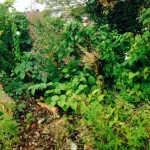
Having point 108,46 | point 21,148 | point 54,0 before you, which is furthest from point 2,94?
point 54,0

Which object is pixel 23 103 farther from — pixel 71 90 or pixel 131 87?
pixel 131 87

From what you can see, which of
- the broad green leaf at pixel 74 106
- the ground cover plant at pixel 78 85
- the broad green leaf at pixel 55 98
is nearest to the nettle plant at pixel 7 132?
the ground cover plant at pixel 78 85

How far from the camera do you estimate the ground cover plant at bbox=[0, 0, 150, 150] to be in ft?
12.8

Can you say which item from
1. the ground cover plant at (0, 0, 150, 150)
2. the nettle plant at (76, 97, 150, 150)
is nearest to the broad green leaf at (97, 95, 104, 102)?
the ground cover plant at (0, 0, 150, 150)

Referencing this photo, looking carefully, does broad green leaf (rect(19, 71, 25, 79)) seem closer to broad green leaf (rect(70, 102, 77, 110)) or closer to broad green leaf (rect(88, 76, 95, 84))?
broad green leaf (rect(88, 76, 95, 84))

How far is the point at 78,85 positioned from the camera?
493 centimetres

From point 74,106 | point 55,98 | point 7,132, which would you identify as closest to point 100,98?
point 74,106

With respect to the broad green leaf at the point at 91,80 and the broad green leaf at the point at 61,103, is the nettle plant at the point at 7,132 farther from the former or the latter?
the broad green leaf at the point at 91,80

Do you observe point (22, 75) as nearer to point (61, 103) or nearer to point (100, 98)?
point (61, 103)

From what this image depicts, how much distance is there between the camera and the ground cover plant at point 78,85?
3.89m

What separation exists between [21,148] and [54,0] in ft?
21.7

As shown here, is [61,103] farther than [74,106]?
Yes

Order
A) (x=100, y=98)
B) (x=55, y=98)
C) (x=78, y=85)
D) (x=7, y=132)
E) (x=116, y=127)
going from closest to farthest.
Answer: (x=116, y=127) < (x=7, y=132) < (x=100, y=98) < (x=55, y=98) < (x=78, y=85)

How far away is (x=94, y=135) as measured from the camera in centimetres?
390
